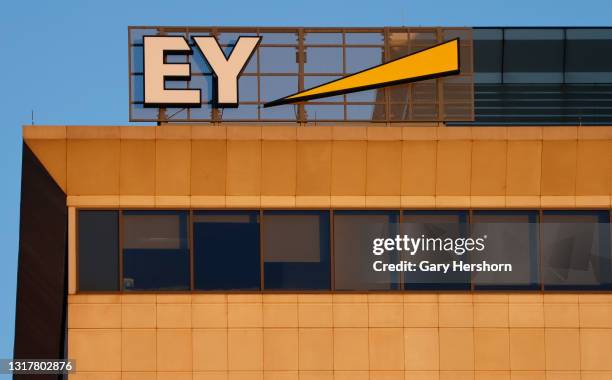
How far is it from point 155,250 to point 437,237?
9214mm

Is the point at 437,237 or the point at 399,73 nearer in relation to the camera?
the point at 437,237

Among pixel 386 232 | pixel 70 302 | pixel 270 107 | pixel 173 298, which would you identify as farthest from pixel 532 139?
pixel 70 302

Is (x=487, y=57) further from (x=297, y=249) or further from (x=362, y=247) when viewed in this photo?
(x=297, y=249)

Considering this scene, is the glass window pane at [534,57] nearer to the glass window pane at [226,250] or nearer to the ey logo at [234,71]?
the ey logo at [234,71]

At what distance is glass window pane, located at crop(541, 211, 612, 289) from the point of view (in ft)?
159

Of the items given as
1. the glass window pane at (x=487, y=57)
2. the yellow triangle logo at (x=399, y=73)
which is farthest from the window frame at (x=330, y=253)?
the glass window pane at (x=487, y=57)

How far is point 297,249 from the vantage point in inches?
1896

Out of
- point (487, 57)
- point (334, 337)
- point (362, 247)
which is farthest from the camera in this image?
point (487, 57)

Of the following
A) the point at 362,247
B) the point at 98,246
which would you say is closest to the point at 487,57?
the point at 362,247

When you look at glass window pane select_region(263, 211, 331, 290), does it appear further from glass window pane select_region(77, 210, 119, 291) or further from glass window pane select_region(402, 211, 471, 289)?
glass window pane select_region(77, 210, 119, 291)

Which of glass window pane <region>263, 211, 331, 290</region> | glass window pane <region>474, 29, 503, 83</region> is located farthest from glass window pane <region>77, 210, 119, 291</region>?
glass window pane <region>474, 29, 503, 83</region>

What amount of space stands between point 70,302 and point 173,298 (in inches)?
130
